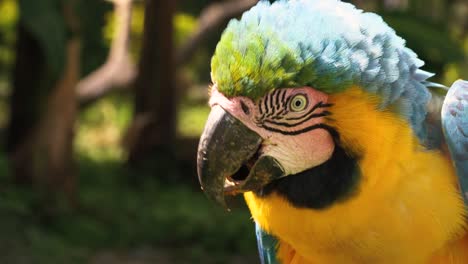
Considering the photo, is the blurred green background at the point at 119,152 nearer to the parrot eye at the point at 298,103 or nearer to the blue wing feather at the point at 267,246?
the blue wing feather at the point at 267,246

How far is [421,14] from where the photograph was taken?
4750 mm

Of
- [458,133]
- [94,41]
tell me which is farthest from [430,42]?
[94,41]

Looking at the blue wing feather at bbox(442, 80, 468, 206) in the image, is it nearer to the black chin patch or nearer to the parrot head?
the parrot head

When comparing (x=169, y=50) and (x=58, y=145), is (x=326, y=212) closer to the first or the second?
(x=58, y=145)

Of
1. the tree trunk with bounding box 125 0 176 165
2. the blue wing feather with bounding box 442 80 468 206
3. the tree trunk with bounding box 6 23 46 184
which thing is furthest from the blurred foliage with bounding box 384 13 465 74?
the blue wing feather with bounding box 442 80 468 206

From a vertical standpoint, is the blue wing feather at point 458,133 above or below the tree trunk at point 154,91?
below

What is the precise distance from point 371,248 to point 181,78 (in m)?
6.31

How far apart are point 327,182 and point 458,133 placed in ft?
1.01

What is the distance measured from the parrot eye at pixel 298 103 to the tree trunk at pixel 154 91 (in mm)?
3920

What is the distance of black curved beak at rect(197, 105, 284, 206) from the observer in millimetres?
1431

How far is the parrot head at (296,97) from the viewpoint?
1.42 metres

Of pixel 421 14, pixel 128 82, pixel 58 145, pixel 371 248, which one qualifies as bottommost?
pixel 371 248

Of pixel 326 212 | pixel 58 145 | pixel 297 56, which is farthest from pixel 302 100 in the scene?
pixel 58 145

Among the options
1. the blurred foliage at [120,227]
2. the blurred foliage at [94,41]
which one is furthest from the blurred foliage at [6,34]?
the blurred foliage at [120,227]
